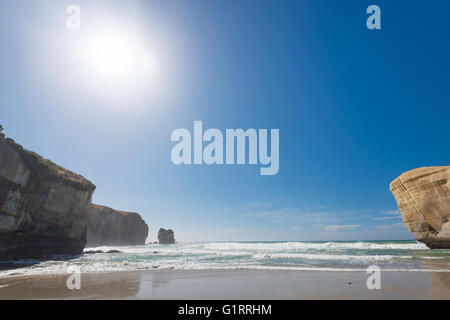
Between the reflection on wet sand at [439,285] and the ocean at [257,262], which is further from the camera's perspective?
the ocean at [257,262]

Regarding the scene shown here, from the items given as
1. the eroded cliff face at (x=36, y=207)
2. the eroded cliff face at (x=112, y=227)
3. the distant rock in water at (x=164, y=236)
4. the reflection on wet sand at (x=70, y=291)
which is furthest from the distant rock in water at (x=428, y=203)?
the distant rock in water at (x=164, y=236)

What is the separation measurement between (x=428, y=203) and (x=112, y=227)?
279 feet

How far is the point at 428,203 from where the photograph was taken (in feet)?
88.9

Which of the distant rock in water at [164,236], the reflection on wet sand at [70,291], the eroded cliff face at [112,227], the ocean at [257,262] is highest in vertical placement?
the reflection on wet sand at [70,291]

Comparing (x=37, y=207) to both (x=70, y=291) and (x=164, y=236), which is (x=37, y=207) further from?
(x=164, y=236)

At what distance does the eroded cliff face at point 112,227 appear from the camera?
2869 inches

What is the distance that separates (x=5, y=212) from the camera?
19.8 meters

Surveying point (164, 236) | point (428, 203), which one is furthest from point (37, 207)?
point (164, 236)

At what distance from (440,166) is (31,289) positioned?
3870 cm

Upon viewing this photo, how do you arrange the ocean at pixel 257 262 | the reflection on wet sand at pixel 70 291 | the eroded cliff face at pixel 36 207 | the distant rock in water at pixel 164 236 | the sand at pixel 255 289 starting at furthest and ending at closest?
1. the distant rock in water at pixel 164 236
2. the eroded cliff face at pixel 36 207
3. the ocean at pixel 257 262
4. the reflection on wet sand at pixel 70 291
5. the sand at pixel 255 289

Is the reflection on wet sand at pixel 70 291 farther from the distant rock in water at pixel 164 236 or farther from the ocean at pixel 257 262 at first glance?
the distant rock in water at pixel 164 236

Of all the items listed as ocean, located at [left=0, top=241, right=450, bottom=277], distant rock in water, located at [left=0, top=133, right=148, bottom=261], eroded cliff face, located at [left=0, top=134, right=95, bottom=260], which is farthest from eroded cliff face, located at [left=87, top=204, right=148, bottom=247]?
ocean, located at [left=0, top=241, right=450, bottom=277]

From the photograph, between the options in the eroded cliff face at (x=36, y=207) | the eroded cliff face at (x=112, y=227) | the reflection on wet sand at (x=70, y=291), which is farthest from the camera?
the eroded cliff face at (x=112, y=227)
